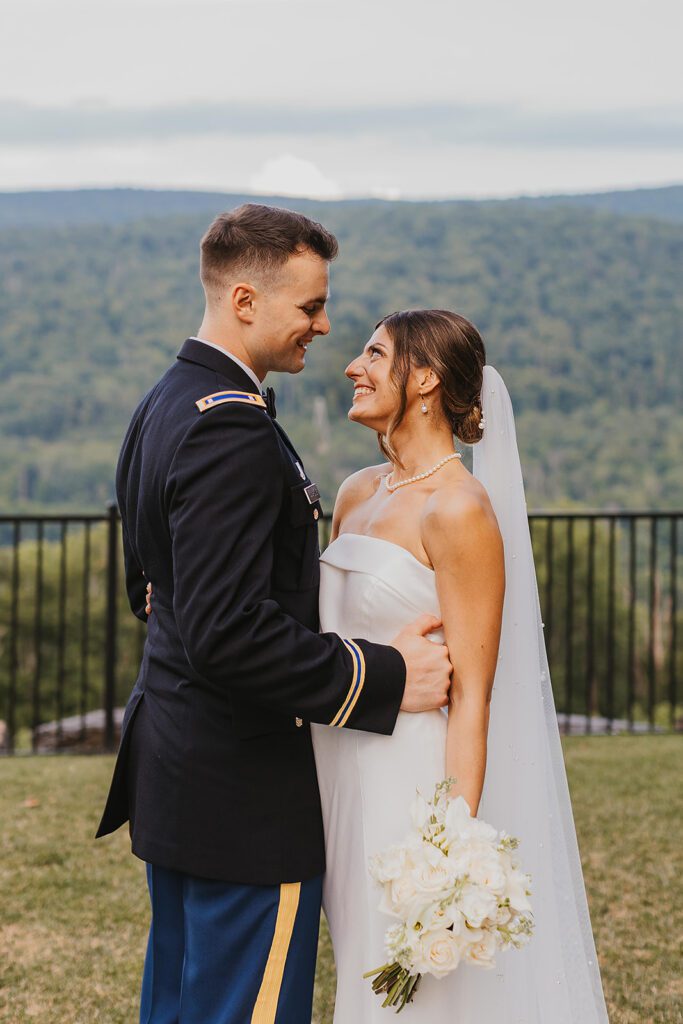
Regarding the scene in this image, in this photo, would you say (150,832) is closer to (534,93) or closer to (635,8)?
(635,8)

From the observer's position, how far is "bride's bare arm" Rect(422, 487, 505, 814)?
188cm

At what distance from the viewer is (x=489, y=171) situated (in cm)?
9750

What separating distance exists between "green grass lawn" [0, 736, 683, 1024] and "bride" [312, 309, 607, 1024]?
46.4 inches

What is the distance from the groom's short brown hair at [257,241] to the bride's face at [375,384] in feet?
1.13

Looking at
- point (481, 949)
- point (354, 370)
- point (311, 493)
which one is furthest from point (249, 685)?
point (354, 370)

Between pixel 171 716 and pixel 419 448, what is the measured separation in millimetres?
724

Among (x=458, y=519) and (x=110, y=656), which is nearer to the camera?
(x=458, y=519)

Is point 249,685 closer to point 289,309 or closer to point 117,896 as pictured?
point 289,309

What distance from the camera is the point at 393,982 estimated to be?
69.8 inches

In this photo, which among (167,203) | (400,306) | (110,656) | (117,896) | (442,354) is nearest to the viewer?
(442,354)

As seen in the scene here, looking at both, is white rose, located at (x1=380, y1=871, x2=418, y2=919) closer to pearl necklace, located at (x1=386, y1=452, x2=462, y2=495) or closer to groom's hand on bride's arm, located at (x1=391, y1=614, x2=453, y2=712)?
groom's hand on bride's arm, located at (x1=391, y1=614, x2=453, y2=712)

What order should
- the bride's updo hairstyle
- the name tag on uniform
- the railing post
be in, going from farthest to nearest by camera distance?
the railing post → the bride's updo hairstyle → the name tag on uniform

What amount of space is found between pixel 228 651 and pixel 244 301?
59cm

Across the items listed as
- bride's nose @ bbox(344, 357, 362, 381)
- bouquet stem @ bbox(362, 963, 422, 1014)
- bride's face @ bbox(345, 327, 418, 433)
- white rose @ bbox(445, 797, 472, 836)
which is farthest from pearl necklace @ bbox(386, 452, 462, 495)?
bouquet stem @ bbox(362, 963, 422, 1014)
